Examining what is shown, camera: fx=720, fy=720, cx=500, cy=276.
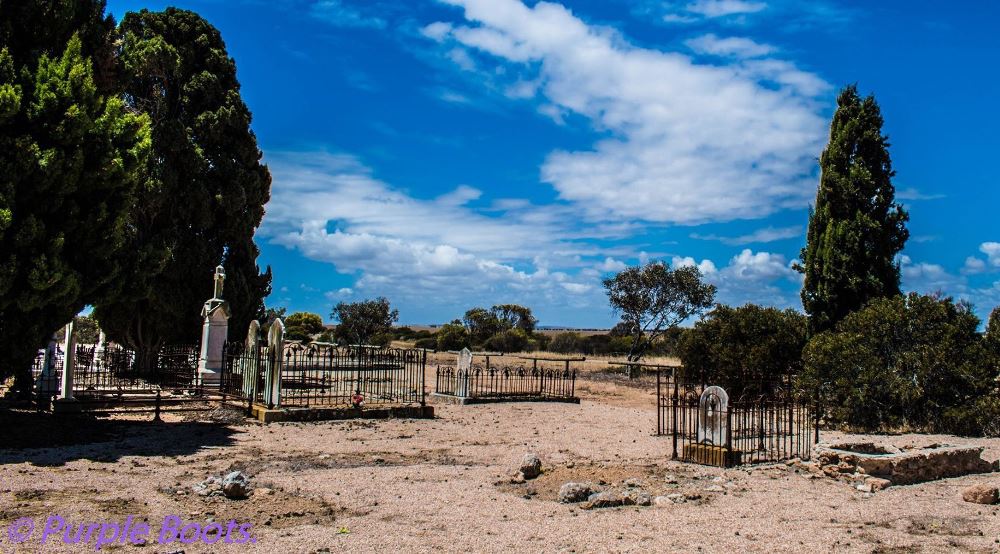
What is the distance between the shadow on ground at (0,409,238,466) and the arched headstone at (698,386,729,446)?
803 centimetres

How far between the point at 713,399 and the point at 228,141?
67.6ft

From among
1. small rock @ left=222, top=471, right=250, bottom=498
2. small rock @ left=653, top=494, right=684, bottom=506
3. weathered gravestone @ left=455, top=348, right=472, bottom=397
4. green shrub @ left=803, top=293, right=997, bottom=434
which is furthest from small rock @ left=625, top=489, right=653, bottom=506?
weathered gravestone @ left=455, top=348, right=472, bottom=397

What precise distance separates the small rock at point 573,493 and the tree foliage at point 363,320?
158ft

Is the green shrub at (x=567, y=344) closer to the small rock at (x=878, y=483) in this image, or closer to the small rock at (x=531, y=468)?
the small rock at (x=878, y=483)

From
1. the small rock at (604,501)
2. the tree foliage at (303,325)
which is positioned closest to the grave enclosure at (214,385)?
the small rock at (604,501)

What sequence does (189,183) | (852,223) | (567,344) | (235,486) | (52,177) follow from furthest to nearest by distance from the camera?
(567,344) < (189,183) < (852,223) < (52,177) < (235,486)

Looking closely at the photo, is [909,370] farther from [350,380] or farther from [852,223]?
[350,380]

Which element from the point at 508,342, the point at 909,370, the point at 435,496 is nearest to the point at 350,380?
the point at 435,496

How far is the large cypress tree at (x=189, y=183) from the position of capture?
2395 cm

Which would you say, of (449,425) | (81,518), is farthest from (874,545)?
(449,425)

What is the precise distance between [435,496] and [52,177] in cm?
820

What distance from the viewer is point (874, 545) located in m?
6.85

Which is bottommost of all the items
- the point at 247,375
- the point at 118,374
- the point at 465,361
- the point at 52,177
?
the point at 118,374

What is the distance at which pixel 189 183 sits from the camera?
2447 cm
